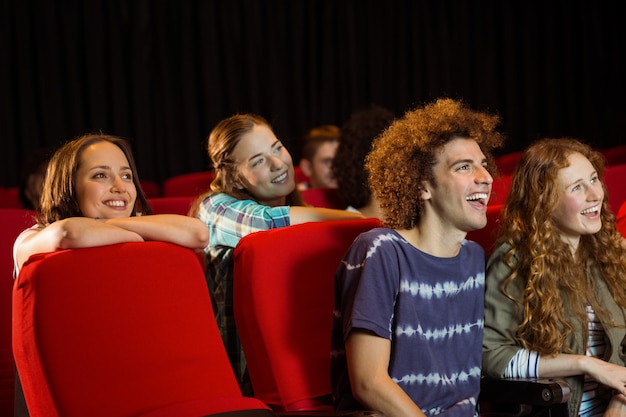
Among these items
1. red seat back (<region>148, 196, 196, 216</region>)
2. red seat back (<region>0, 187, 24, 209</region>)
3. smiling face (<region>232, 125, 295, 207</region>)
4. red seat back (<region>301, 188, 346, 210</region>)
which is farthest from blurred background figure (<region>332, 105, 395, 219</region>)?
red seat back (<region>0, 187, 24, 209</region>)

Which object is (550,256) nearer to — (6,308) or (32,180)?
(6,308)

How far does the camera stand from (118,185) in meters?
2.52

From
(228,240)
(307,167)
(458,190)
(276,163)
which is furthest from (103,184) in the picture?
(307,167)

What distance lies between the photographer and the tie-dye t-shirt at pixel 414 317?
2115mm

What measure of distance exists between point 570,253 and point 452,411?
566mm

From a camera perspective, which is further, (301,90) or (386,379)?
(301,90)

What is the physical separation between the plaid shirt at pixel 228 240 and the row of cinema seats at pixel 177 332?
12.2 inches

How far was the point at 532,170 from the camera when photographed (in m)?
Result: 2.52

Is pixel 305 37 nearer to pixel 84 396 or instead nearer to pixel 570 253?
pixel 570 253

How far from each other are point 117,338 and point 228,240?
33.8 inches

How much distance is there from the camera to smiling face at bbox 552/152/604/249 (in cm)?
247

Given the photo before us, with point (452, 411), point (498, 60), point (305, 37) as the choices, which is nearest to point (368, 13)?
point (305, 37)

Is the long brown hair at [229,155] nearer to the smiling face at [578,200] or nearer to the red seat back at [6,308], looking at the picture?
the red seat back at [6,308]

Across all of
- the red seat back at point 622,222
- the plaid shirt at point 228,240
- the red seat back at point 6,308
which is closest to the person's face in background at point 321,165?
the plaid shirt at point 228,240
